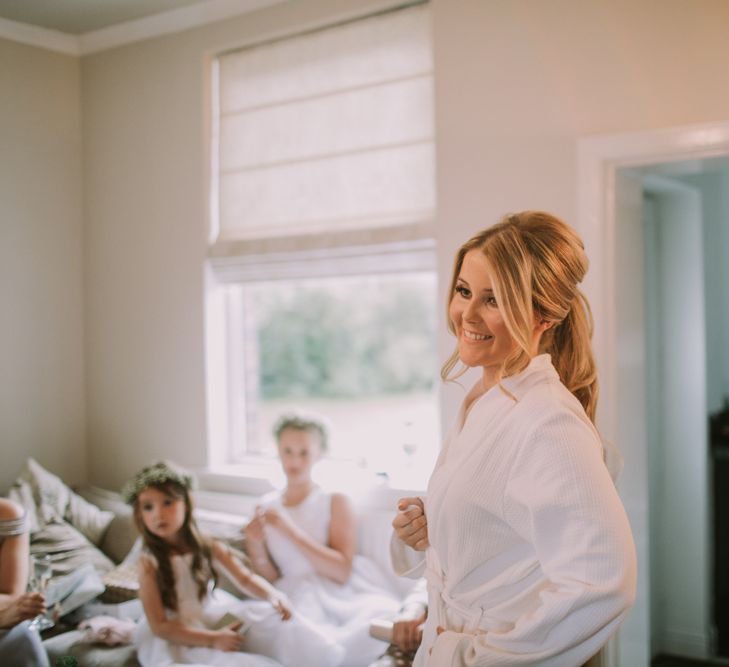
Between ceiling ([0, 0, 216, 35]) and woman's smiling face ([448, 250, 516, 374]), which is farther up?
ceiling ([0, 0, 216, 35])

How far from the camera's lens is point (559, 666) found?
4.28 ft

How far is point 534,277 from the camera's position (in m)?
1.39

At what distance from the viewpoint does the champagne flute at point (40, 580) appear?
2420mm

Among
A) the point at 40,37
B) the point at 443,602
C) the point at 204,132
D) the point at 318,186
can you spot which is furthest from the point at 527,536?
the point at 40,37

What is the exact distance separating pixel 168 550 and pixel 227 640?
36cm

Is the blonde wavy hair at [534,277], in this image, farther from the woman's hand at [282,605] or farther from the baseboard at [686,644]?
the baseboard at [686,644]

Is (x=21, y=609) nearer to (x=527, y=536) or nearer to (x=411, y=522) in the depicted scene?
(x=411, y=522)

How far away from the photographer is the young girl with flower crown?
7.88 ft

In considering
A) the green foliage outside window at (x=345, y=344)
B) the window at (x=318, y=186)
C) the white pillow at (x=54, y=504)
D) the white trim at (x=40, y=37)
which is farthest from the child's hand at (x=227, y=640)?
the green foliage outside window at (x=345, y=344)

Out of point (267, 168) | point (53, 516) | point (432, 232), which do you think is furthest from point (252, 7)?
point (53, 516)

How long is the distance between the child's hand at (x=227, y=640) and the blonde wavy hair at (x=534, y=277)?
1.47m

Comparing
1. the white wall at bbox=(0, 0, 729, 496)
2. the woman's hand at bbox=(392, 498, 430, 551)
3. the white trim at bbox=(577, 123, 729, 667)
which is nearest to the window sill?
the white wall at bbox=(0, 0, 729, 496)

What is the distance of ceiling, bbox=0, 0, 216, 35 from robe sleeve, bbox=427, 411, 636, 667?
283 centimetres

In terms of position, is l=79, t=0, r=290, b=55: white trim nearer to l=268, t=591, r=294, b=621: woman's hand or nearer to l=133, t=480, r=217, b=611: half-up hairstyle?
l=133, t=480, r=217, b=611: half-up hairstyle
